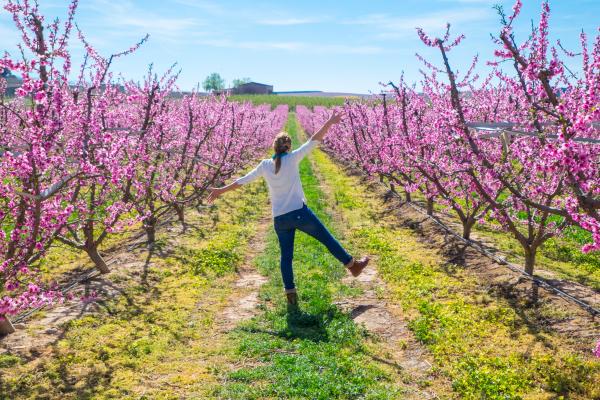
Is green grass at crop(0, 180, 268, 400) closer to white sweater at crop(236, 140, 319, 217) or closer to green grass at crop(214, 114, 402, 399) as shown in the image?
green grass at crop(214, 114, 402, 399)

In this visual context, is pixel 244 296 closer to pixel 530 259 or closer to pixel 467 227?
pixel 530 259

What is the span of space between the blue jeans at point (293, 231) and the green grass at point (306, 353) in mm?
602

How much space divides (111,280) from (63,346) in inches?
84.4

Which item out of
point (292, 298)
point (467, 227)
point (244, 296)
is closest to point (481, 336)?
point (292, 298)

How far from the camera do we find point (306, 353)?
516cm

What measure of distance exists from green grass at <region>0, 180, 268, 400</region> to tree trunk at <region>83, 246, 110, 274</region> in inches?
9.6

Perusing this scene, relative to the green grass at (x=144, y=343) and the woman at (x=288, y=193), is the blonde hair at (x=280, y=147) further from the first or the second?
the green grass at (x=144, y=343)

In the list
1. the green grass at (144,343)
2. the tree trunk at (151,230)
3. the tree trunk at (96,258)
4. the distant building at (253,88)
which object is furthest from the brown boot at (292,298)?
the distant building at (253,88)

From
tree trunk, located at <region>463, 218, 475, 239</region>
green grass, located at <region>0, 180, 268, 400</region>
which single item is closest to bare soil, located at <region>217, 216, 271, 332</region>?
green grass, located at <region>0, 180, 268, 400</region>

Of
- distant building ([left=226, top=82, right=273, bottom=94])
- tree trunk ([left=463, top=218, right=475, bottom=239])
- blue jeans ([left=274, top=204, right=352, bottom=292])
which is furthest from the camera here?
distant building ([left=226, top=82, right=273, bottom=94])

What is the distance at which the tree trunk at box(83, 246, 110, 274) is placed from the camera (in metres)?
7.67

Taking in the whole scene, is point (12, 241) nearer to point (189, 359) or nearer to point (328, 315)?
point (189, 359)

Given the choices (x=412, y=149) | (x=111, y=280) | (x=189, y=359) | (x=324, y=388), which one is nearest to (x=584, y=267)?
(x=412, y=149)

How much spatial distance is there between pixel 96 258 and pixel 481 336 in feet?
20.0
